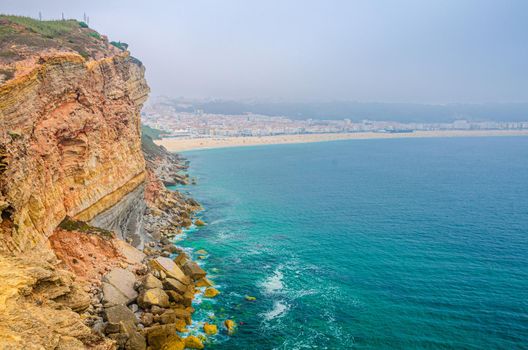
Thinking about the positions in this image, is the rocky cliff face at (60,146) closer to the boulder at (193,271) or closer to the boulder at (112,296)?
the boulder at (112,296)

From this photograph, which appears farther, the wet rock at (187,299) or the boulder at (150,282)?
the wet rock at (187,299)

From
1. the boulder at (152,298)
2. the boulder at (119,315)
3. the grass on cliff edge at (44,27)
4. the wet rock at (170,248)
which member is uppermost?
the grass on cliff edge at (44,27)

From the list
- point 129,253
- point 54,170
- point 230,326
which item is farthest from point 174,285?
point 54,170

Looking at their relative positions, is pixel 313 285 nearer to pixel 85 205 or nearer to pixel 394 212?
pixel 85 205

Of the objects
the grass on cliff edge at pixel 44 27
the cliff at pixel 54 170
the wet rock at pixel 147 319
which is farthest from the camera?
the grass on cliff edge at pixel 44 27

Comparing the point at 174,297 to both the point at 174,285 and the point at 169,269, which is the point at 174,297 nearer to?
the point at 174,285

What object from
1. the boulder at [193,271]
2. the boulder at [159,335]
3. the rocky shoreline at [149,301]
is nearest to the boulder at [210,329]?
the rocky shoreline at [149,301]
